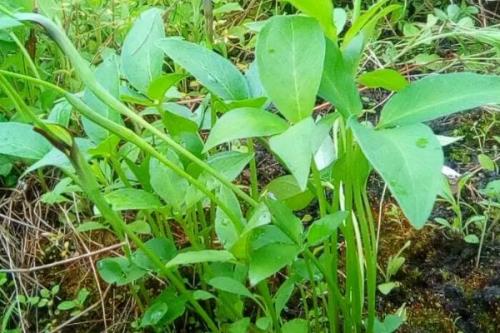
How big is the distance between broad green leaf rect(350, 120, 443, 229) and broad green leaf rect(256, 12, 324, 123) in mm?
80

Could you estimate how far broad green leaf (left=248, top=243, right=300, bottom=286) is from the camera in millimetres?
684

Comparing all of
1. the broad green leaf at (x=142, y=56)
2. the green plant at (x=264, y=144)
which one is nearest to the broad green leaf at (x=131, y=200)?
the green plant at (x=264, y=144)

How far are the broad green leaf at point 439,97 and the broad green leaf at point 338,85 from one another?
3 cm

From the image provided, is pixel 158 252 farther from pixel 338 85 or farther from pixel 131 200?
pixel 338 85

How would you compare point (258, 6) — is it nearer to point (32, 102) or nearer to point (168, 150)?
point (32, 102)

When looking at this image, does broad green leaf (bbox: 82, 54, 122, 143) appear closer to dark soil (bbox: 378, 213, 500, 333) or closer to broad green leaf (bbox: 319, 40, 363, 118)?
broad green leaf (bbox: 319, 40, 363, 118)

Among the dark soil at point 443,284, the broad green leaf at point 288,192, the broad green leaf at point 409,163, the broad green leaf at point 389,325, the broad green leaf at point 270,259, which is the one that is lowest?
the dark soil at point 443,284

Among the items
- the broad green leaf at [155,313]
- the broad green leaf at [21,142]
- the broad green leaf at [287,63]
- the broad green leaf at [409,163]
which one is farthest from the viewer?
the broad green leaf at [155,313]

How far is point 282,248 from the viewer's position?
71 cm

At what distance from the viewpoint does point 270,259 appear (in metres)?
0.70

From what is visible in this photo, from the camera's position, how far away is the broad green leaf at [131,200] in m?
0.77

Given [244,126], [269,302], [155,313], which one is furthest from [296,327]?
[244,126]

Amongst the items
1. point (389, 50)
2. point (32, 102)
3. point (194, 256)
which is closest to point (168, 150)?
point (194, 256)

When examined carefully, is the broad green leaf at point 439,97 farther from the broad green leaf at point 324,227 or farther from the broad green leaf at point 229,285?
the broad green leaf at point 229,285
